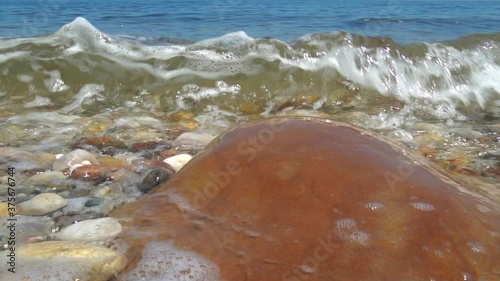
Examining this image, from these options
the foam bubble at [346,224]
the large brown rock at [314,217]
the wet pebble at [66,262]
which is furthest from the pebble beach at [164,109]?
the foam bubble at [346,224]

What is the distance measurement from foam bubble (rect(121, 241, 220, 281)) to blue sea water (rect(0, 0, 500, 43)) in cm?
770

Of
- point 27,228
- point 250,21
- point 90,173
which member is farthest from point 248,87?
point 250,21

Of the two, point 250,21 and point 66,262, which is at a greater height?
point 66,262

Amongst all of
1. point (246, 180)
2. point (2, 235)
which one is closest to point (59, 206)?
point (2, 235)

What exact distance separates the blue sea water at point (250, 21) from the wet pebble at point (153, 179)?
6.79 metres

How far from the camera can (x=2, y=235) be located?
2049mm

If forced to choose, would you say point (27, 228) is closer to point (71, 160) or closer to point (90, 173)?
point (90, 173)

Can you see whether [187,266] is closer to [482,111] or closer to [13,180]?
[13,180]

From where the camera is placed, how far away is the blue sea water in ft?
33.6

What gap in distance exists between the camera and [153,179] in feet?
8.79

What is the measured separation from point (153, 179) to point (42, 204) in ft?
1.79

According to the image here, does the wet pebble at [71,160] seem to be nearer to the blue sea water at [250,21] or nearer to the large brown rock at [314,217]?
the large brown rock at [314,217]

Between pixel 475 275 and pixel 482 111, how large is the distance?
3.99 meters

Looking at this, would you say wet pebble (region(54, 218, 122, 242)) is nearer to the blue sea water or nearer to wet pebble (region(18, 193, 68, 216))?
wet pebble (region(18, 193, 68, 216))
